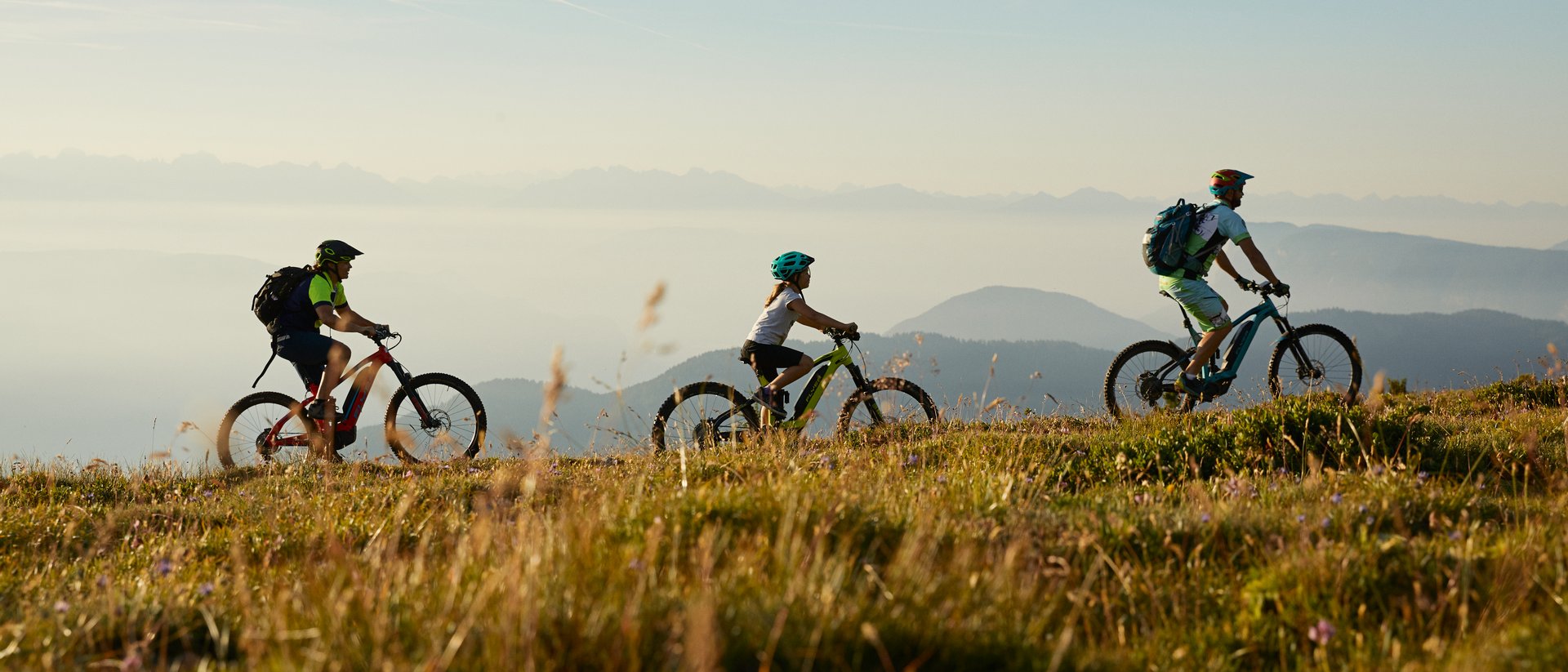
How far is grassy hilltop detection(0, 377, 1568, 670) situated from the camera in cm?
329

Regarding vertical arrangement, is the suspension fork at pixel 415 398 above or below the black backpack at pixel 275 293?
below

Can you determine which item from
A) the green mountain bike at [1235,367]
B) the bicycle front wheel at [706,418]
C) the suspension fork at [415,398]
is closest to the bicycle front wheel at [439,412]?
the suspension fork at [415,398]

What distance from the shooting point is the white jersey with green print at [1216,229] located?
37.4 feet

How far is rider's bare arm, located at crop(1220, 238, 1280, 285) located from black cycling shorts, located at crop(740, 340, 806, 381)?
4867 mm

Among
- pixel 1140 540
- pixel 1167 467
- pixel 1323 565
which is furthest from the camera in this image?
pixel 1167 467

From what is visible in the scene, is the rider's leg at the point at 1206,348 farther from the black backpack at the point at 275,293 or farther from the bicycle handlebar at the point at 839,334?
the black backpack at the point at 275,293

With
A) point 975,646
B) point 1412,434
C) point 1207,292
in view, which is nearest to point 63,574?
point 975,646

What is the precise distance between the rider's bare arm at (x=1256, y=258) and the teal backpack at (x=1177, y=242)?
308 mm

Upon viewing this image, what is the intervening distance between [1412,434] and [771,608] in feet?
23.0

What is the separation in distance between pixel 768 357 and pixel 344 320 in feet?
14.4

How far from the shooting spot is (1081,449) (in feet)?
28.8

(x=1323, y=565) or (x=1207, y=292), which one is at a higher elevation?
(x=1207, y=292)

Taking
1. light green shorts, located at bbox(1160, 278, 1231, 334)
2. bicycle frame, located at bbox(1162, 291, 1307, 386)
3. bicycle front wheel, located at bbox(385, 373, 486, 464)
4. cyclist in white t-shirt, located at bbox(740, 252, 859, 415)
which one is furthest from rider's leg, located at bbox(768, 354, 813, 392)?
bicycle frame, located at bbox(1162, 291, 1307, 386)

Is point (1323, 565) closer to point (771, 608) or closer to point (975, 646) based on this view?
point (975, 646)
